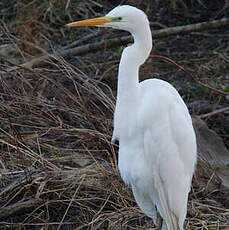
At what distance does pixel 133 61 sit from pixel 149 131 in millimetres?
285

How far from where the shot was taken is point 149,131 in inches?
83.4

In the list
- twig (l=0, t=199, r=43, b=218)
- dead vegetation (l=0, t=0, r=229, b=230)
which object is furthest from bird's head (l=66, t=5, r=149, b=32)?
twig (l=0, t=199, r=43, b=218)

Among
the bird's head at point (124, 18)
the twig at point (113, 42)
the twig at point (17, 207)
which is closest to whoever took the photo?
the bird's head at point (124, 18)

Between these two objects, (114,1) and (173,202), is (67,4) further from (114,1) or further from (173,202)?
(173,202)

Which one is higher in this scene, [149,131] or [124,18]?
[124,18]

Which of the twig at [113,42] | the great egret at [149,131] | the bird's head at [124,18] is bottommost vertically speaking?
the twig at [113,42]

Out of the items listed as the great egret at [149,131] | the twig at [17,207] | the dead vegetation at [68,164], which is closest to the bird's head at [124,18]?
the great egret at [149,131]

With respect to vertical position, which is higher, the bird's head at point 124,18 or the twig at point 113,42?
the bird's head at point 124,18

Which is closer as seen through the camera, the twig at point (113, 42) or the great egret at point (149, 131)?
the great egret at point (149, 131)

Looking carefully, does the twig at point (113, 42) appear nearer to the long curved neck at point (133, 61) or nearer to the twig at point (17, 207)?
the twig at point (17, 207)

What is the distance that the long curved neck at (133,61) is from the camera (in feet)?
6.79

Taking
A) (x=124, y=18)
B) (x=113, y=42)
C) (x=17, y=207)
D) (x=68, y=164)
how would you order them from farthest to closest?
(x=113, y=42), (x=68, y=164), (x=17, y=207), (x=124, y=18)

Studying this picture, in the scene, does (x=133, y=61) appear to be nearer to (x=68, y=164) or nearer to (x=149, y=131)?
(x=149, y=131)

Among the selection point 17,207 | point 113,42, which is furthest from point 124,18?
point 113,42
